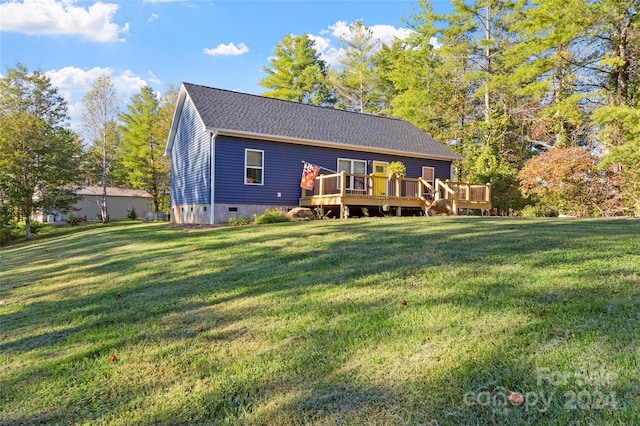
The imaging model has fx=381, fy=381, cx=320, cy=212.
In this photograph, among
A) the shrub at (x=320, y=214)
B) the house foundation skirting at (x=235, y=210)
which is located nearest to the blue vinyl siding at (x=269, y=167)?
the house foundation skirting at (x=235, y=210)

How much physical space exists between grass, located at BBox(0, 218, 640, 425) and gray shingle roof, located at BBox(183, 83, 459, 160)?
10.0 m

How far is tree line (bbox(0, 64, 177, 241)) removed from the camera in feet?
71.2

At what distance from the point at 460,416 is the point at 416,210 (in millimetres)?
14655

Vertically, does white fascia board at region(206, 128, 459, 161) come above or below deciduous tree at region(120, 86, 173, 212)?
below

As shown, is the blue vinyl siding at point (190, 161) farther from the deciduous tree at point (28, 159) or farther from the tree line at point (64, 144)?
the tree line at point (64, 144)

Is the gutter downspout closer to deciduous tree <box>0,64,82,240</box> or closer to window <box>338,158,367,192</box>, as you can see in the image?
window <box>338,158,367,192</box>

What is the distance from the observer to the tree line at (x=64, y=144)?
21.7 metres

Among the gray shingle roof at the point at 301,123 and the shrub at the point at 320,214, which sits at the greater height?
the gray shingle roof at the point at 301,123

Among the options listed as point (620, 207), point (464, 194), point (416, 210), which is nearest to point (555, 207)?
point (620, 207)

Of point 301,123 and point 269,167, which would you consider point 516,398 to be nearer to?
point 269,167

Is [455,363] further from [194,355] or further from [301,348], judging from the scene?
[194,355]

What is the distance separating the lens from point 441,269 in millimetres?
4117

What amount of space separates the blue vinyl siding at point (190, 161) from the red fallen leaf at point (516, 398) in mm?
13160

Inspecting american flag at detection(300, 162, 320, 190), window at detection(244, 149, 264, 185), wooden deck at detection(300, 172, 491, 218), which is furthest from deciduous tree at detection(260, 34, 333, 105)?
wooden deck at detection(300, 172, 491, 218)
